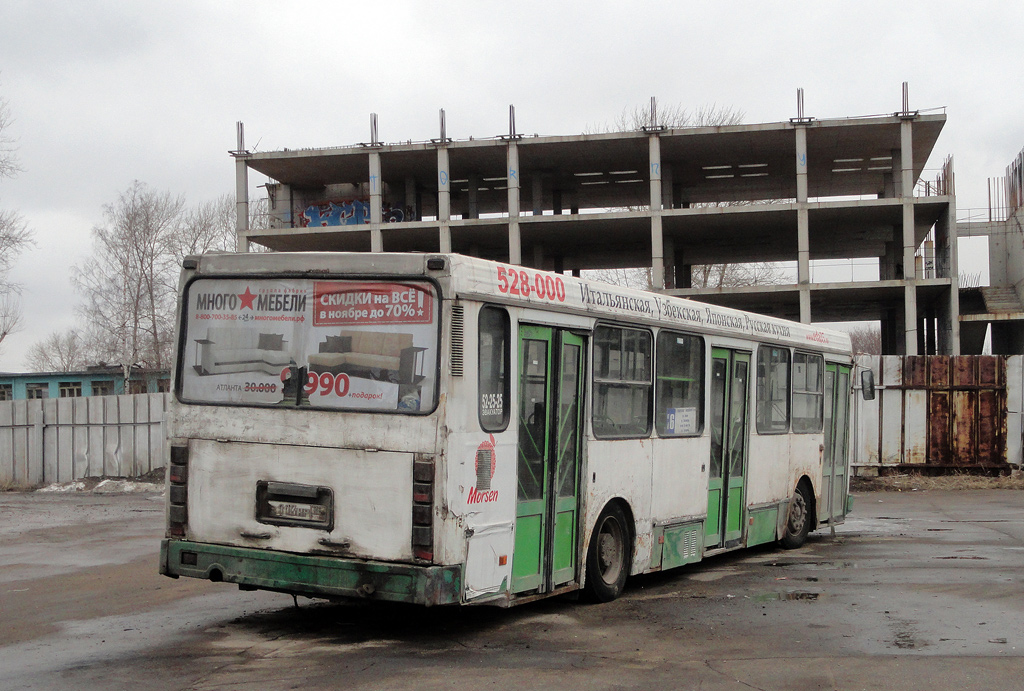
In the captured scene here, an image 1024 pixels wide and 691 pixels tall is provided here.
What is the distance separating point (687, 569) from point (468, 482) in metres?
5.29

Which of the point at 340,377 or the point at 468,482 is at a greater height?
the point at 340,377

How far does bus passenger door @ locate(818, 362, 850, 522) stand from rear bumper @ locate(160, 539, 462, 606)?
8.66m

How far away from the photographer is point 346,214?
49719 mm

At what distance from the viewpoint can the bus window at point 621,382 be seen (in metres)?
9.22

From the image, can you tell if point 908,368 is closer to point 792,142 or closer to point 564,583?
point 564,583

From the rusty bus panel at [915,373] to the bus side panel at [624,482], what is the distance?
54.4 ft

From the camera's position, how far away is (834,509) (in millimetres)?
14938

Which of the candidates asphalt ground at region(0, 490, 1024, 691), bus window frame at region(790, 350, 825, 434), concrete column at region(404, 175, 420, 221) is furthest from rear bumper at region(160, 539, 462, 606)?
concrete column at region(404, 175, 420, 221)

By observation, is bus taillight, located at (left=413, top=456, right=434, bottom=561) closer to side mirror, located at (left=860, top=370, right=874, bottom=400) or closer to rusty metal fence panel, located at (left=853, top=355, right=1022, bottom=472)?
side mirror, located at (left=860, top=370, right=874, bottom=400)

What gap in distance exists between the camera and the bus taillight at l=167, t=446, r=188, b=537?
7883 mm

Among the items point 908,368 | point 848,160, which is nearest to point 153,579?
point 908,368

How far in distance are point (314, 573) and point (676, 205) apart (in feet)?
155

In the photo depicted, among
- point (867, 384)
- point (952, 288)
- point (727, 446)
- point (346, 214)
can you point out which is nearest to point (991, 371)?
point (867, 384)

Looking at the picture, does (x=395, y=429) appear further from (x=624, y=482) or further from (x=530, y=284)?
(x=624, y=482)
